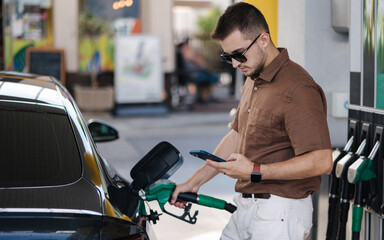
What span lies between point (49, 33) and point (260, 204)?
13.9 m

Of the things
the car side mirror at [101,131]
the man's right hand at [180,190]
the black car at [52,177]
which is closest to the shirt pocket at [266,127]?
the man's right hand at [180,190]

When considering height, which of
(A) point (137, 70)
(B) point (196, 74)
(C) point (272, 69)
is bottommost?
(B) point (196, 74)

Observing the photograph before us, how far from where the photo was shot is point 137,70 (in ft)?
52.3

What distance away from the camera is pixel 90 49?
16.3 metres

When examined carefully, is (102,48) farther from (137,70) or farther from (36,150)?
(36,150)

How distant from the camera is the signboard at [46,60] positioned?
15.7 metres

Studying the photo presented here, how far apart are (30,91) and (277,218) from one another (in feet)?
4.37

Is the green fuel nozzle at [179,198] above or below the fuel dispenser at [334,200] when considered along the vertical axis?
above

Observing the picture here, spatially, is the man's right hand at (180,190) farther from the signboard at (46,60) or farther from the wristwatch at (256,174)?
the signboard at (46,60)

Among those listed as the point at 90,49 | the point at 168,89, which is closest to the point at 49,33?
the point at 90,49

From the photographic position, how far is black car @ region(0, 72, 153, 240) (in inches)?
92.2

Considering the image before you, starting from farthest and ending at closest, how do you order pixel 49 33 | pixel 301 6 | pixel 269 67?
pixel 49 33 → pixel 301 6 → pixel 269 67

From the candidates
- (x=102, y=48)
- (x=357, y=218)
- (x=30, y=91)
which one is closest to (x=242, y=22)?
(x=30, y=91)

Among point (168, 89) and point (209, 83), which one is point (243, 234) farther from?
point (209, 83)
